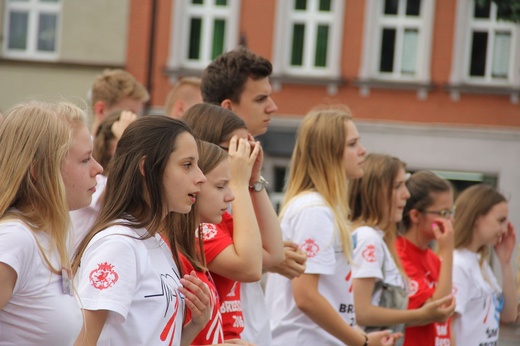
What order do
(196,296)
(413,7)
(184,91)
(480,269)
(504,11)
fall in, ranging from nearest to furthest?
(196,296) → (184,91) → (480,269) → (504,11) → (413,7)

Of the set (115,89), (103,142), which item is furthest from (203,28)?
(103,142)

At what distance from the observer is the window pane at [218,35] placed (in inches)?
901

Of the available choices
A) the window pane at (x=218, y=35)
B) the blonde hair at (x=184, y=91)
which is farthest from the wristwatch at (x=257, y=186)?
the window pane at (x=218, y=35)

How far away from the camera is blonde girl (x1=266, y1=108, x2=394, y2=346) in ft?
17.6

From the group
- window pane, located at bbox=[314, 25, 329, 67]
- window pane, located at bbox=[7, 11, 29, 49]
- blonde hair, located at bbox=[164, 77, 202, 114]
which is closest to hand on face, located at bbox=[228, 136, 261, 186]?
blonde hair, located at bbox=[164, 77, 202, 114]

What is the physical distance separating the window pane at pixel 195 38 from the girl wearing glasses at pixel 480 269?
15.9 meters

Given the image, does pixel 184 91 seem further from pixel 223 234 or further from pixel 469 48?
pixel 469 48

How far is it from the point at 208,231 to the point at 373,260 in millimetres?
1690

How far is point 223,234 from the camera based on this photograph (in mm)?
4539

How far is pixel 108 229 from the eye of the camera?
363 cm

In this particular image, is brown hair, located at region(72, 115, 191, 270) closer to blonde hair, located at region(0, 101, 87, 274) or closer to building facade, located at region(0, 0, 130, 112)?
blonde hair, located at region(0, 101, 87, 274)

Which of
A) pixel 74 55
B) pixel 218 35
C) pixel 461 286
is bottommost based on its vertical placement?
pixel 461 286

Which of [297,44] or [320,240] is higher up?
[297,44]

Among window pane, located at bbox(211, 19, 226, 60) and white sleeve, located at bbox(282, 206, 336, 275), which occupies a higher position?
window pane, located at bbox(211, 19, 226, 60)
